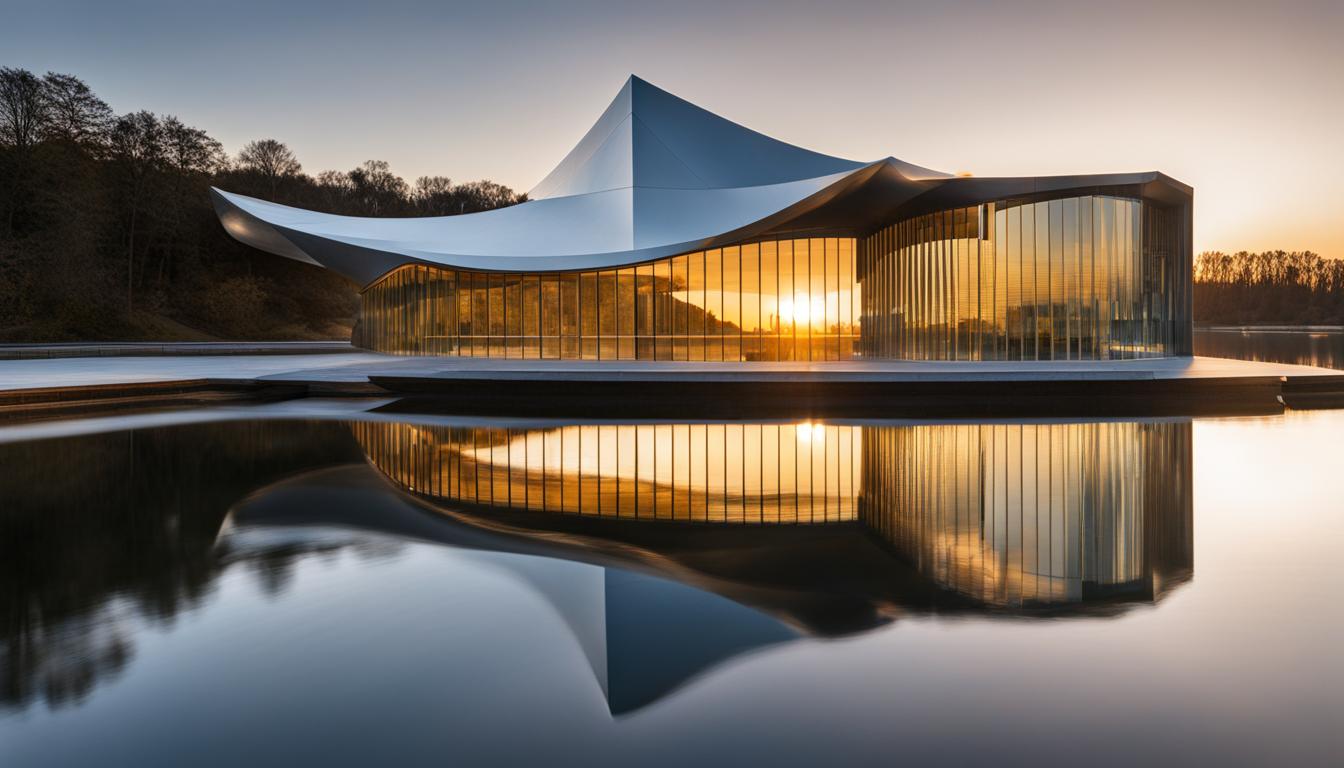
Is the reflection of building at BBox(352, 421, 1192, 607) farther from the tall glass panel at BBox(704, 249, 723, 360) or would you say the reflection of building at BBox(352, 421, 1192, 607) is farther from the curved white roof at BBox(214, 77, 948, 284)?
the tall glass panel at BBox(704, 249, 723, 360)

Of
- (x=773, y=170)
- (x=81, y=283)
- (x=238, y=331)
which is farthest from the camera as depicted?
(x=238, y=331)

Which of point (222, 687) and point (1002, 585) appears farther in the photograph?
point (1002, 585)

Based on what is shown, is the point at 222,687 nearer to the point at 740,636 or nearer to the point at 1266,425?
the point at 740,636

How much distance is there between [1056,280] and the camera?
71.3ft

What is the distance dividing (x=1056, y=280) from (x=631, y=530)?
18777mm

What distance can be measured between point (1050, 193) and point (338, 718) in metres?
22.3

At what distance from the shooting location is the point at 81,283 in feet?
142

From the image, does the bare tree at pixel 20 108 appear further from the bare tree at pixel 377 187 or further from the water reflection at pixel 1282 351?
the water reflection at pixel 1282 351

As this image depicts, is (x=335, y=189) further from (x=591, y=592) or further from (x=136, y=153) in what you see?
(x=591, y=592)

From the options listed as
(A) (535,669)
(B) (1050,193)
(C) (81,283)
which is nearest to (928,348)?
(B) (1050,193)

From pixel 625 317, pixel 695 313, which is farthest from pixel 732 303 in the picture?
pixel 625 317

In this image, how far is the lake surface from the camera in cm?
328

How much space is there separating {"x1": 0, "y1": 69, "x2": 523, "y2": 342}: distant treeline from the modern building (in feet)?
56.7

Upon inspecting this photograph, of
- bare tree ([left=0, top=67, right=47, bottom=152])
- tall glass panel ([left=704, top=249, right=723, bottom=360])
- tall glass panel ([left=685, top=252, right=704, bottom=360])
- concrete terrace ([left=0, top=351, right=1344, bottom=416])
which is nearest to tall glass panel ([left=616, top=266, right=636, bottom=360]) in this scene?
tall glass panel ([left=685, top=252, right=704, bottom=360])
